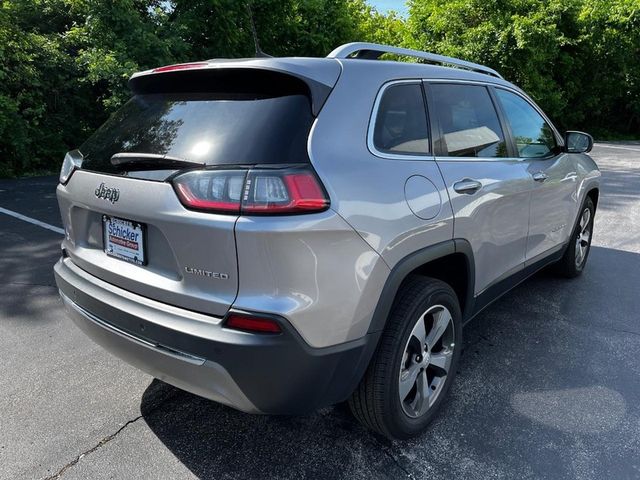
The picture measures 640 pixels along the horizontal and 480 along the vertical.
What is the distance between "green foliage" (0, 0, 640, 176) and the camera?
9609 mm

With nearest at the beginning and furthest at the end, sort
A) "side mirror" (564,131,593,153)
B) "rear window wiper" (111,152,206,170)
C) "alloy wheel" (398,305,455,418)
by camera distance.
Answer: "rear window wiper" (111,152,206,170), "alloy wheel" (398,305,455,418), "side mirror" (564,131,593,153)

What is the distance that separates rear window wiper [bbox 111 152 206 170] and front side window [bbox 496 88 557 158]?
7.62 feet

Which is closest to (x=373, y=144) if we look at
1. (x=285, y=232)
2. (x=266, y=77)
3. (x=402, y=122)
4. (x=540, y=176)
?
(x=402, y=122)

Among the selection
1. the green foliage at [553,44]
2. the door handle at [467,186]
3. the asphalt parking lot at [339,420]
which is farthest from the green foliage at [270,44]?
the door handle at [467,186]

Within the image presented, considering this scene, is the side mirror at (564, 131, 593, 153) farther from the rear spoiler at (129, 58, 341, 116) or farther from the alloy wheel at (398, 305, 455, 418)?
the rear spoiler at (129, 58, 341, 116)

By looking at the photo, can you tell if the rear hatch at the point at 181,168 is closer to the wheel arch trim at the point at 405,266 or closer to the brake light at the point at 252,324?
the brake light at the point at 252,324

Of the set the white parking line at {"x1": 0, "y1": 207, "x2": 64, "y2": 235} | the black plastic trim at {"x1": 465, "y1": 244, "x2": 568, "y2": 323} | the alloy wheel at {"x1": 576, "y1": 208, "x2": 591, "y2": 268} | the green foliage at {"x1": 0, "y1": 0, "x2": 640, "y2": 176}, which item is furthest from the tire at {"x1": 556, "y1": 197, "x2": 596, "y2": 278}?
the green foliage at {"x1": 0, "y1": 0, "x2": 640, "y2": 176}

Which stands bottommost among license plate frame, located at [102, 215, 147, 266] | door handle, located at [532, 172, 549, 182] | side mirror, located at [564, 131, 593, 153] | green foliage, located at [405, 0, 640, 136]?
license plate frame, located at [102, 215, 147, 266]

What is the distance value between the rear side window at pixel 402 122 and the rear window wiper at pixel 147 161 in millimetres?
817

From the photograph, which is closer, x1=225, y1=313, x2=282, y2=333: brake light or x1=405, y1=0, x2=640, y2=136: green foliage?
x1=225, y1=313, x2=282, y2=333: brake light

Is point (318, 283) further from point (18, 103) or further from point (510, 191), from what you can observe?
point (18, 103)

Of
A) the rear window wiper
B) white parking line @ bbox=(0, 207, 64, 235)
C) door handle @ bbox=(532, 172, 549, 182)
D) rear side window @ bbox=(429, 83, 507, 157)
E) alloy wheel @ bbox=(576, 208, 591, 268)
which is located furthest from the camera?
white parking line @ bbox=(0, 207, 64, 235)

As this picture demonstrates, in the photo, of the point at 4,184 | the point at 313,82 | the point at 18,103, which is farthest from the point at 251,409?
the point at 18,103

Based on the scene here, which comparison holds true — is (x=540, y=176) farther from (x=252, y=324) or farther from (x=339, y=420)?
(x=252, y=324)
